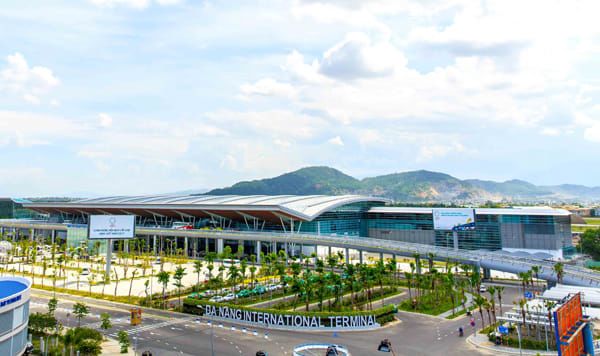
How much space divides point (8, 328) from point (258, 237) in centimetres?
6742

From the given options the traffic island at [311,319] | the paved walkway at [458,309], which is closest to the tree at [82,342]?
the traffic island at [311,319]

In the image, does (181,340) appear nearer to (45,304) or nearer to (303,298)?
(303,298)

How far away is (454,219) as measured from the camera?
96375mm

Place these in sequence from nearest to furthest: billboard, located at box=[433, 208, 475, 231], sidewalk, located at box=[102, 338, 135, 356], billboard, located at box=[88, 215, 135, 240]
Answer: sidewalk, located at box=[102, 338, 135, 356]
billboard, located at box=[88, 215, 135, 240]
billboard, located at box=[433, 208, 475, 231]

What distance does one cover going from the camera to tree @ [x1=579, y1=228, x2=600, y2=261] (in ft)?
307

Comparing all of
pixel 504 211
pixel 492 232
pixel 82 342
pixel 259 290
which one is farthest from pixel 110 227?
pixel 504 211

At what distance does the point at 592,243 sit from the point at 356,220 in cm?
5381

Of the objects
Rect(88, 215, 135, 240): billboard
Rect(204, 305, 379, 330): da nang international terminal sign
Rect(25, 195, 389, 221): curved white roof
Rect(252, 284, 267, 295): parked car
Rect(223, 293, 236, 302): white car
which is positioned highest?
Rect(25, 195, 389, 221): curved white roof

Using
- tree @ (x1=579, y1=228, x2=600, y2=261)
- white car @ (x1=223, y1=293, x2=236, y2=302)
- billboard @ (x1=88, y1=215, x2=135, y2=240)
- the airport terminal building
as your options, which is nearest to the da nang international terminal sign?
white car @ (x1=223, y1=293, x2=236, y2=302)

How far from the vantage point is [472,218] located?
9525cm

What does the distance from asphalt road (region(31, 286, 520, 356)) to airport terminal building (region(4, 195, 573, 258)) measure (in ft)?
168

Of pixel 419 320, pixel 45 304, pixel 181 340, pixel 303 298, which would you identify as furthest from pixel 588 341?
pixel 45 304

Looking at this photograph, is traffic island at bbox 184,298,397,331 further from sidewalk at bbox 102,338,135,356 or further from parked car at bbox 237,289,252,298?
sidewalk at bbox 102,338,135,356

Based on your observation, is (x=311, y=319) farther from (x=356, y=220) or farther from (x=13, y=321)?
(x=356, y=220)
